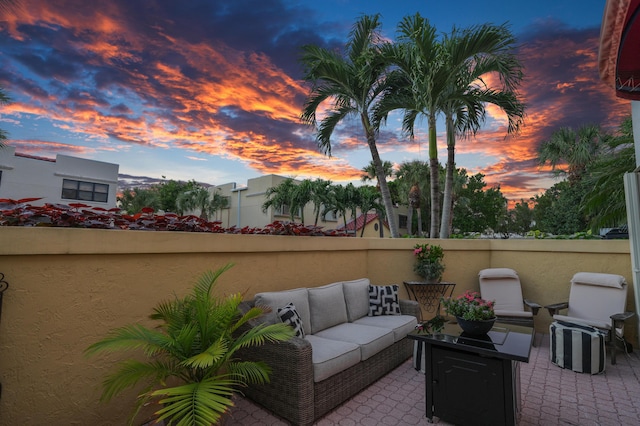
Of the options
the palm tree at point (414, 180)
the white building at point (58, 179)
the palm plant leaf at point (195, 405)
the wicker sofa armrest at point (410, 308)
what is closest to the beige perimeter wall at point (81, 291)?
the palm plant leaf at point (195, 405)

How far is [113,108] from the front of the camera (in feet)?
23.3

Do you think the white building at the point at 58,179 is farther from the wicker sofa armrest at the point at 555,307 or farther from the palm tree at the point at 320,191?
the wicker sofa armrest at the point at 555,307

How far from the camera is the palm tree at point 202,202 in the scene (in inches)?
891

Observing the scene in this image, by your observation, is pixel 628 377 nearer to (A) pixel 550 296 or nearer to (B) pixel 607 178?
(A) pixel 550 296

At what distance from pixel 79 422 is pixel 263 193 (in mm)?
19421

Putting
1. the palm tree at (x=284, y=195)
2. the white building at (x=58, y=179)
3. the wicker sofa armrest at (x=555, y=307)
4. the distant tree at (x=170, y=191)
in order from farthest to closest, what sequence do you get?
1. the distant tree at (x=170, y=191)
2. the palm tree at (x=284, y=195)
3. the white building at (x=58, y=179)
4. the wicker sofa armrest at (x=555, y=307)

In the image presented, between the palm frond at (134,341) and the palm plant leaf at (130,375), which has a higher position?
the palm frond at (134,341)

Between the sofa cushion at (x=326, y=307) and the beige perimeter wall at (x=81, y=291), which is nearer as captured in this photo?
the beige perimeter wall at (x=81, y=291)

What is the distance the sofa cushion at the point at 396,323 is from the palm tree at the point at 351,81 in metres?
3.25

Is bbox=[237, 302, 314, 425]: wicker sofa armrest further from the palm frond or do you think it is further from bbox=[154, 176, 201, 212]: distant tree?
bbox=[154, 176, 201, 212]: distant tree

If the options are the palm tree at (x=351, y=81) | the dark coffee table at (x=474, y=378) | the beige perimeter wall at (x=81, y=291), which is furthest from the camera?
the palm tree at (x=351, y=81)

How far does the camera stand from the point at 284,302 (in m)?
3.32

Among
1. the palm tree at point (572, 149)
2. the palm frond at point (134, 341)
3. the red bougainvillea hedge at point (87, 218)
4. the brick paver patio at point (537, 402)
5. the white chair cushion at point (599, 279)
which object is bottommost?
the brick paver patio at point (537, 402)

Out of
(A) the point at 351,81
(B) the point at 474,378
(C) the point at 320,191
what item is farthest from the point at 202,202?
(B) the point at 474,378
